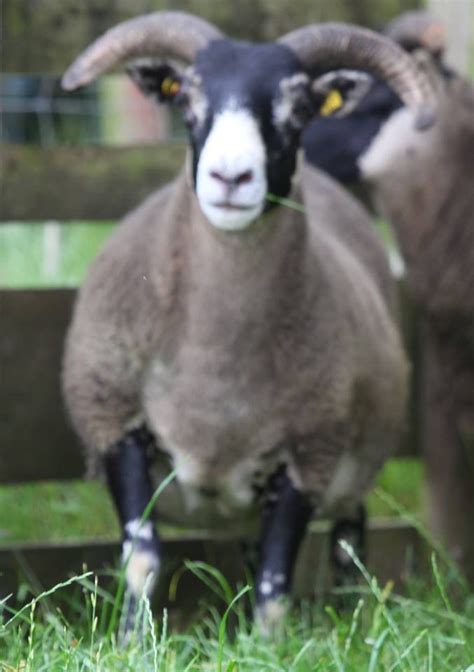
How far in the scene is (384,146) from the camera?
17.8 feet

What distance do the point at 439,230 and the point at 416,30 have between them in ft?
2.55

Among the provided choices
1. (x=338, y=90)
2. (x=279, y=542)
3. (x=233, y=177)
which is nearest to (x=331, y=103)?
(x=338, y=90)

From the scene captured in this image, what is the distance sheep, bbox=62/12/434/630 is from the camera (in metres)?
3.88

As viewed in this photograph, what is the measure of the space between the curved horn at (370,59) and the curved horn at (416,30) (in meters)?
1.01

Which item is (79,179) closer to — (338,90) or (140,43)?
(140,43)

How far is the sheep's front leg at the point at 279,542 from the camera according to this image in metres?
3.86

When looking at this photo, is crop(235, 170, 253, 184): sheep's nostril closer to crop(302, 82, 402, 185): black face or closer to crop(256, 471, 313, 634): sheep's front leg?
crop(256, 471, 313, 634): sheep's front leg

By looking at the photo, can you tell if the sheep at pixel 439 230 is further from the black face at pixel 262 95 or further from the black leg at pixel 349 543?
the black face at pixel 262 95

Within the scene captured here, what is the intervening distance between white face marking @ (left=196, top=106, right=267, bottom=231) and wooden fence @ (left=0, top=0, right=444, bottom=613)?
1.24m

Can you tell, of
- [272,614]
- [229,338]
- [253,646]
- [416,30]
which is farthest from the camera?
[416,30]

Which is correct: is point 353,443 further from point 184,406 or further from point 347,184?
point 347,184

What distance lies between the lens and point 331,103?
4113mm

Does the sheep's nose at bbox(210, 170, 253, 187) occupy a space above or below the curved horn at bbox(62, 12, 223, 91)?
below

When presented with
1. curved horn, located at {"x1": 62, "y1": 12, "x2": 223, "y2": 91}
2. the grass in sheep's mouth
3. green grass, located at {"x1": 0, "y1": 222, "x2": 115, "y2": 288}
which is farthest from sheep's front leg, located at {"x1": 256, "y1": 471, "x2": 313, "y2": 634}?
green grass, located at {"x1": 0, "y1": 222, "x2": 115, "y2": 288}
